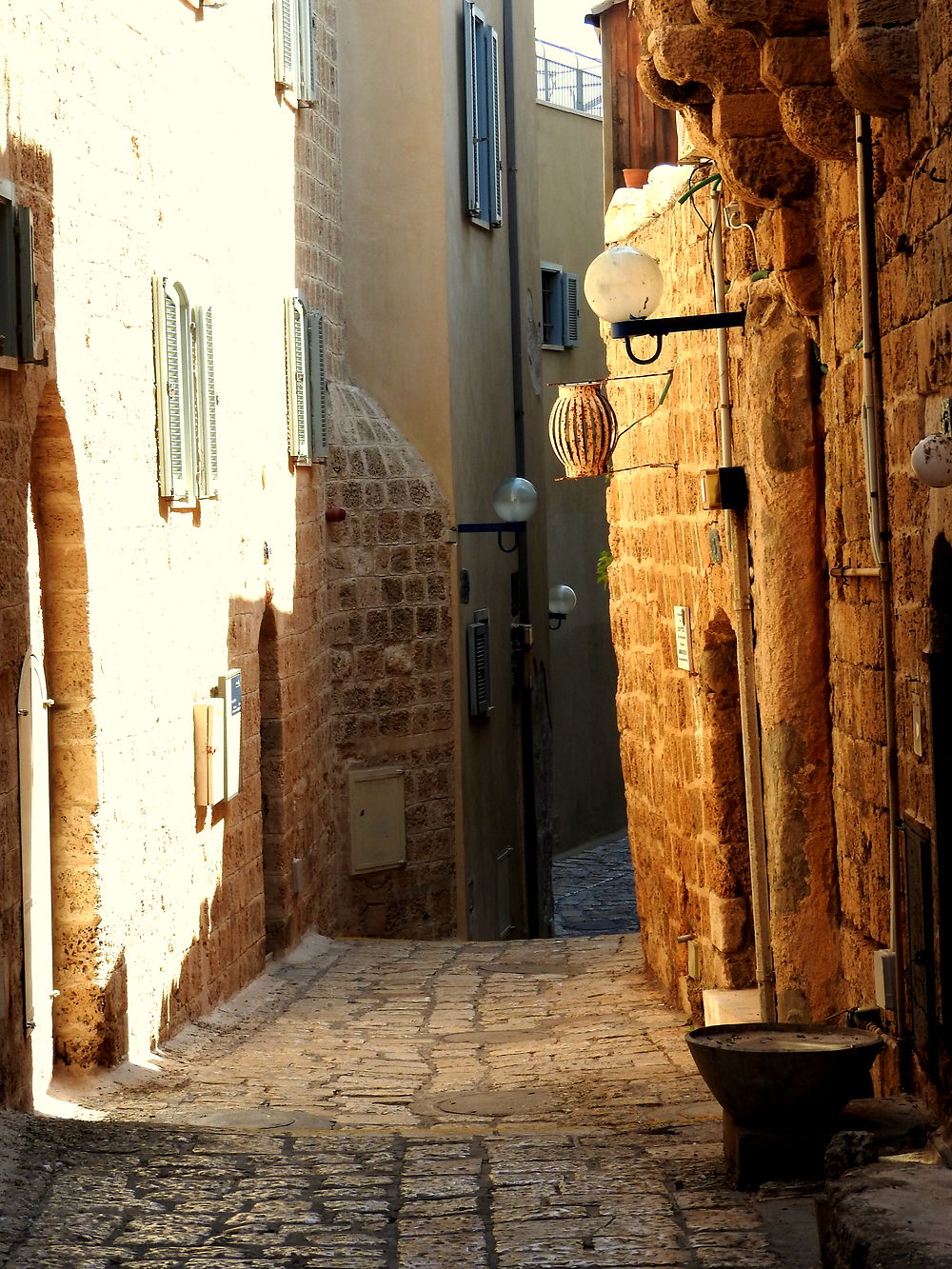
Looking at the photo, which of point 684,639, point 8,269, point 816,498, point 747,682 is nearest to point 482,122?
point 684,639

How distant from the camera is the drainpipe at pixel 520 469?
57.0 ft

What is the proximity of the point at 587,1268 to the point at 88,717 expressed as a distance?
4022 mm

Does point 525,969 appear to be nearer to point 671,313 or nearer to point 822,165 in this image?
point 671,313

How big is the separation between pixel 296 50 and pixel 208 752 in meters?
5.63

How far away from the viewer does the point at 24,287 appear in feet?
22.1

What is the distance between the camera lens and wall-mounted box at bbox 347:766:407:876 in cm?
1378

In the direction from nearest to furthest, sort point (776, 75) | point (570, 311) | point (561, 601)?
point (776, 75), point (561, 601), point (570, 311)

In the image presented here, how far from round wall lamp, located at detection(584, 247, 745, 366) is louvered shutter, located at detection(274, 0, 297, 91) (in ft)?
17.6

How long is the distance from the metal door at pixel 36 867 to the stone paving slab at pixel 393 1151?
29cm

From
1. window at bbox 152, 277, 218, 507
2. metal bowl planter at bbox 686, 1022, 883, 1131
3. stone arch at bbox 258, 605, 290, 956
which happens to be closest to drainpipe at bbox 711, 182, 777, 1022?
metal bowl planter at bbox 686, 1022, 883, 1131

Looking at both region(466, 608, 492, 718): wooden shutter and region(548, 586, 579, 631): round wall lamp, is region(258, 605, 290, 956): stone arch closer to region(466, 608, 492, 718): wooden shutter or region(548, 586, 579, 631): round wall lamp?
region(466, 608, 492, 718): wooden shutter

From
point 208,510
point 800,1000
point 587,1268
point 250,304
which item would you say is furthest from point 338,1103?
point 250,304

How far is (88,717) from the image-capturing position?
302 inches

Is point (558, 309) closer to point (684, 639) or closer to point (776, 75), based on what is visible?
point (684, 639)
